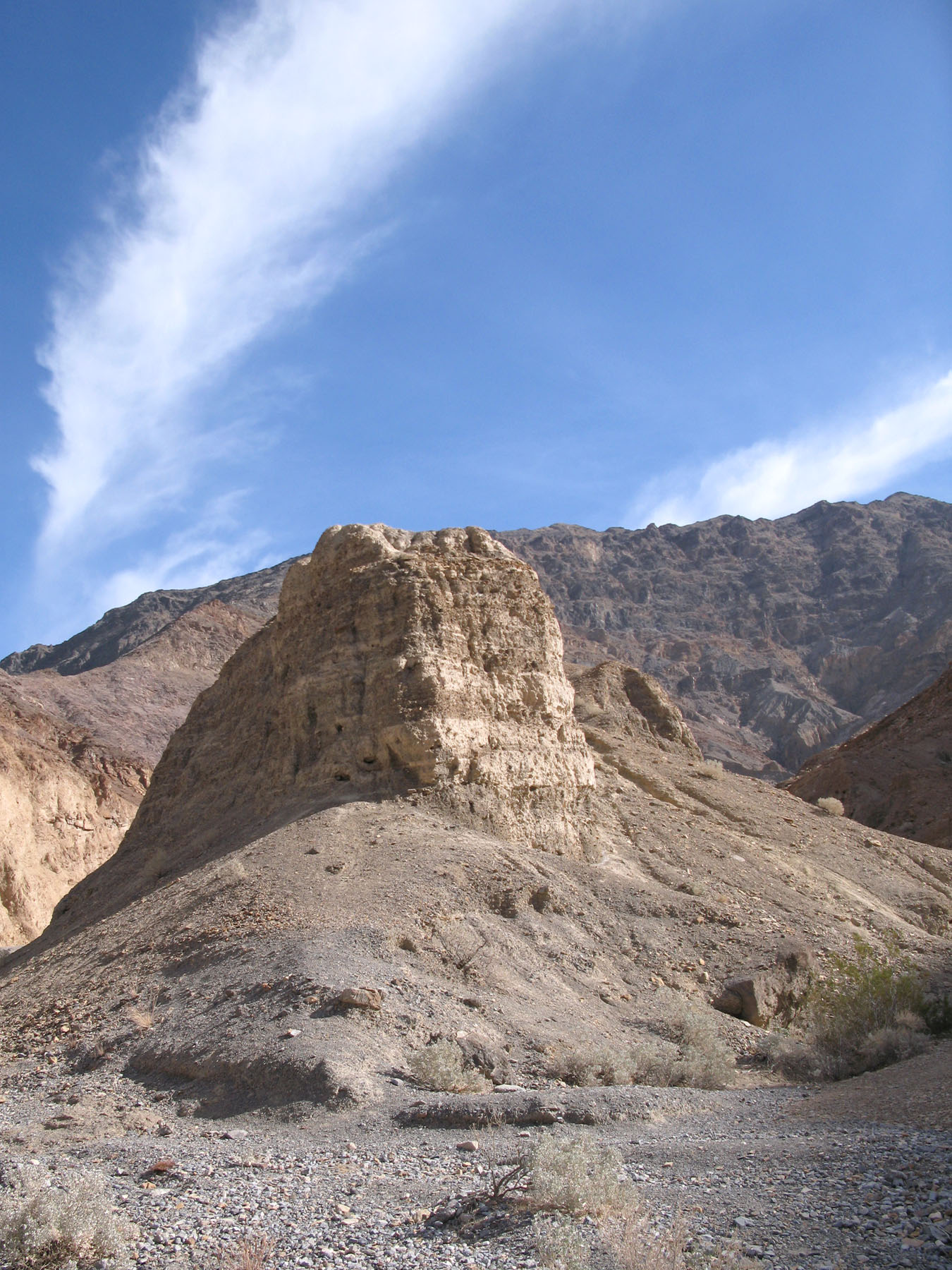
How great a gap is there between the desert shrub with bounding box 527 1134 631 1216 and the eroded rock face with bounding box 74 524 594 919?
9482 millimetres

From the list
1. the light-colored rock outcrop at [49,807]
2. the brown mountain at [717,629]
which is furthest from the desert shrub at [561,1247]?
the brown mountain at [717,629]

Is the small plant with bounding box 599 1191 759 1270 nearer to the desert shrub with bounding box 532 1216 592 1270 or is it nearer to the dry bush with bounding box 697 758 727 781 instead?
the desert shrub with bounding box 532 1216 592 1270

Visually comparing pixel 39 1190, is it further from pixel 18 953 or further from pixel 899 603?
pixel 899 603

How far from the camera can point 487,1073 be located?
1024 cm

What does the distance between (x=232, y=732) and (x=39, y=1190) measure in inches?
589

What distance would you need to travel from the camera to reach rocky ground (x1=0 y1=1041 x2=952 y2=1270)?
18.8ft

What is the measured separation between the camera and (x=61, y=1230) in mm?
5711

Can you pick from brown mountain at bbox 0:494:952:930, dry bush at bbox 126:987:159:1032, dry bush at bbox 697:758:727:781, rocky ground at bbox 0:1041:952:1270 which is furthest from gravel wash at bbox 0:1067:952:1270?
brown mountain at bbox 0:494:952:930

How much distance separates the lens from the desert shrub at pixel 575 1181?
6145 mm

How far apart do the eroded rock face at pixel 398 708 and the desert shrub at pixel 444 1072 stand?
622 centimetres

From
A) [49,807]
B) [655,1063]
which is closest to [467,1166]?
[655,1063]

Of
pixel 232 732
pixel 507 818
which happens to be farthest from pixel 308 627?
pixel 507 818

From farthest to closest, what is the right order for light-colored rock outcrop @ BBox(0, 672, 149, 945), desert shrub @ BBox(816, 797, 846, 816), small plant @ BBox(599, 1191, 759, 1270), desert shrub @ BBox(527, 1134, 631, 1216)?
light-colored rock outcrop @ BBox(0, 672, 149, 945), desert shrub @ BBox(816, 797, 846, 816), desert shrub @ BBox(527, 1134, 631, 1216), small plant @ BBox(599, 1191, 759, 1270)

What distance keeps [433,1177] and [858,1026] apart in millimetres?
7335
